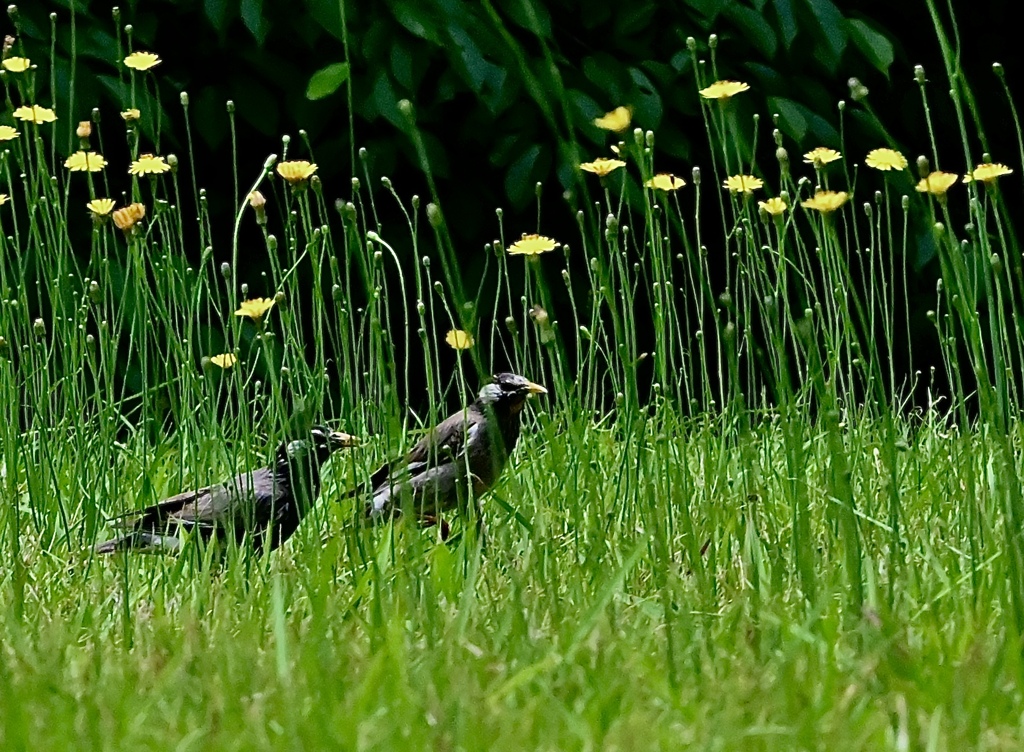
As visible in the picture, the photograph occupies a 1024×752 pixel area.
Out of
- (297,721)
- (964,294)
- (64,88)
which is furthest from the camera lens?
(64,88)

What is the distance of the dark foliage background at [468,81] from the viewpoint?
12.3 feet

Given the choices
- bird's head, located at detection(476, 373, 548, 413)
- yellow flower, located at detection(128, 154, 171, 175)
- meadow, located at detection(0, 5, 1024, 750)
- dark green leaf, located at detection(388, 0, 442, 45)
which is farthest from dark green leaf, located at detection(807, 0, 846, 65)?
yellow flower, located at detection(128, 154, 171, 175)

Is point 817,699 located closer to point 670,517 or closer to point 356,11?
point 670,517

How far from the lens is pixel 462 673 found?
1.77m

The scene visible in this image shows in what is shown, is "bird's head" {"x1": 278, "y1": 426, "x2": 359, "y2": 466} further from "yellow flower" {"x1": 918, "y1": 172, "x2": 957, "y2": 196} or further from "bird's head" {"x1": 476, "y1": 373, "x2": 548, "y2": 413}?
"yellow flower" {"x1": 918, "y1": 172, "x2": 957, "y2": 196}

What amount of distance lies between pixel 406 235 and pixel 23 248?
1052 mm

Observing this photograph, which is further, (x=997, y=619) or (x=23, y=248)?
(x=23, y=248)

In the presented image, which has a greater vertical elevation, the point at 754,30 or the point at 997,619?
the point at 754,30

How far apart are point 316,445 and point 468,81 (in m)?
1.31

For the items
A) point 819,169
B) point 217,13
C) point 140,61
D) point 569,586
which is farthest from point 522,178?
point 569,586

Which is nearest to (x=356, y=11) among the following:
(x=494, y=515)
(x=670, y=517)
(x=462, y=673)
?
(x=494, y=515)

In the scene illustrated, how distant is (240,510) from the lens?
2.77 meters

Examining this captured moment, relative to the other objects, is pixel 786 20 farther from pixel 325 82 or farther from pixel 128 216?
pixel 128 216

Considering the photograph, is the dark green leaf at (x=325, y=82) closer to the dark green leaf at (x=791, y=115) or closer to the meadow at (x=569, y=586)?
the meadow at (x=569, y=586)
